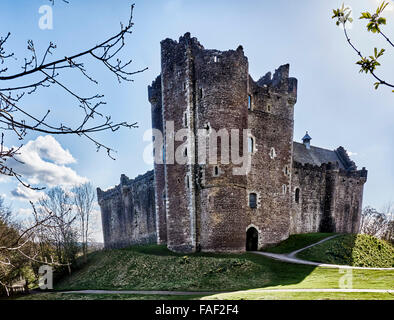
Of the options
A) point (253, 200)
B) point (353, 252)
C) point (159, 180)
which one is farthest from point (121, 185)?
point (353, 252)

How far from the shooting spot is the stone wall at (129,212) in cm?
3484

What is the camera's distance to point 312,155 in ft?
130

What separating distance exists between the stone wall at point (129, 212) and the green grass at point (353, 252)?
16.7 metres

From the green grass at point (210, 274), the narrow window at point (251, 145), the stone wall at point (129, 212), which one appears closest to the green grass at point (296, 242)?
the green grass at point (210, 274)

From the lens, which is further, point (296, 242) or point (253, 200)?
point (296, 242)

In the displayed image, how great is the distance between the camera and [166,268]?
2077 cm

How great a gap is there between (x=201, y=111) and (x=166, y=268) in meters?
11.4

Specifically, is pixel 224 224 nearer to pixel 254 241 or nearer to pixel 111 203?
pixel 254 241

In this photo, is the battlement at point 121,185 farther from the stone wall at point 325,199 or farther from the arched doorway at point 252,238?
the stone wall at point 325,199

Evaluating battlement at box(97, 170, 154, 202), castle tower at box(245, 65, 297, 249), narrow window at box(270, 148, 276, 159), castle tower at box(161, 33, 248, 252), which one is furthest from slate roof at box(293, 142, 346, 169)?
battlement at box(97, 170, 154, 202)

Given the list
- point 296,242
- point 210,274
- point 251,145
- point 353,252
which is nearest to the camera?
point 210,274

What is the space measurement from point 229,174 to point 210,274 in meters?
7.61

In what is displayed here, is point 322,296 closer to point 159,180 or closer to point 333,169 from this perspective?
point 159,180
